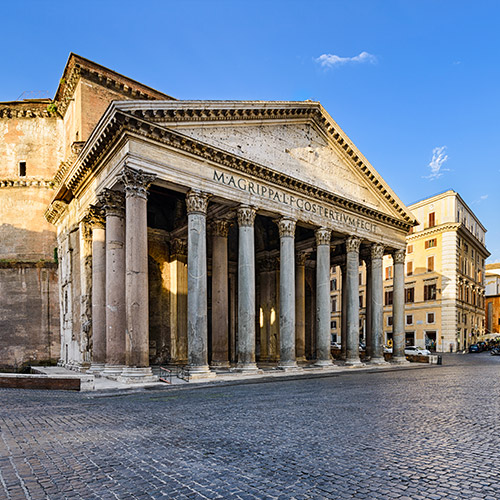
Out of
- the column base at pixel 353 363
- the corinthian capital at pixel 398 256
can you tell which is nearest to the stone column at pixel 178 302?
the column base at pixel 353 363

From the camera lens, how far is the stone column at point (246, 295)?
1575 cm

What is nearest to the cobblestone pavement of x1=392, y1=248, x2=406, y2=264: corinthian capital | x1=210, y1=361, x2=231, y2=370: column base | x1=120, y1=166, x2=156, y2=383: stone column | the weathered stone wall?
x1=120, y1=166, x2=156, y2=383: stone column

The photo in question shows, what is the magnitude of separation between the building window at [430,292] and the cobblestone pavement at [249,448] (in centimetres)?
3050

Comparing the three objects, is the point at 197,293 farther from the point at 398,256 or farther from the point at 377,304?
the point at 398,256

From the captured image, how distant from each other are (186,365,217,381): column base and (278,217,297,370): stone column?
4028 mm

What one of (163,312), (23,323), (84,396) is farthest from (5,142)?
(84,396)

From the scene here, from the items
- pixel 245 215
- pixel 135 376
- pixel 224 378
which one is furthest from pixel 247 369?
pixel 245 215

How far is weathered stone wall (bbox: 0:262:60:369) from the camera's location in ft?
71.2

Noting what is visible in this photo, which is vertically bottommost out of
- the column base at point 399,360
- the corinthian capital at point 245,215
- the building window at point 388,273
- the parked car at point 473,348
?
the parked car at point 473,348

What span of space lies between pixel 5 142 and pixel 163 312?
1271 cm

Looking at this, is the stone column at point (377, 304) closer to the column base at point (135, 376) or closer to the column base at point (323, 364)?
the column base at point (323, 364)

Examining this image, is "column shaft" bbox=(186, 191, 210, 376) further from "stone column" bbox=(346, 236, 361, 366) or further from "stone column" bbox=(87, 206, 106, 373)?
"stone column" bbox=(346, 236, 361, 366)

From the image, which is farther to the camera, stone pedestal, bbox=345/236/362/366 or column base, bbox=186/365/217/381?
stone pedestal, bbox=345/236/362/366

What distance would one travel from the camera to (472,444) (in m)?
6.03
